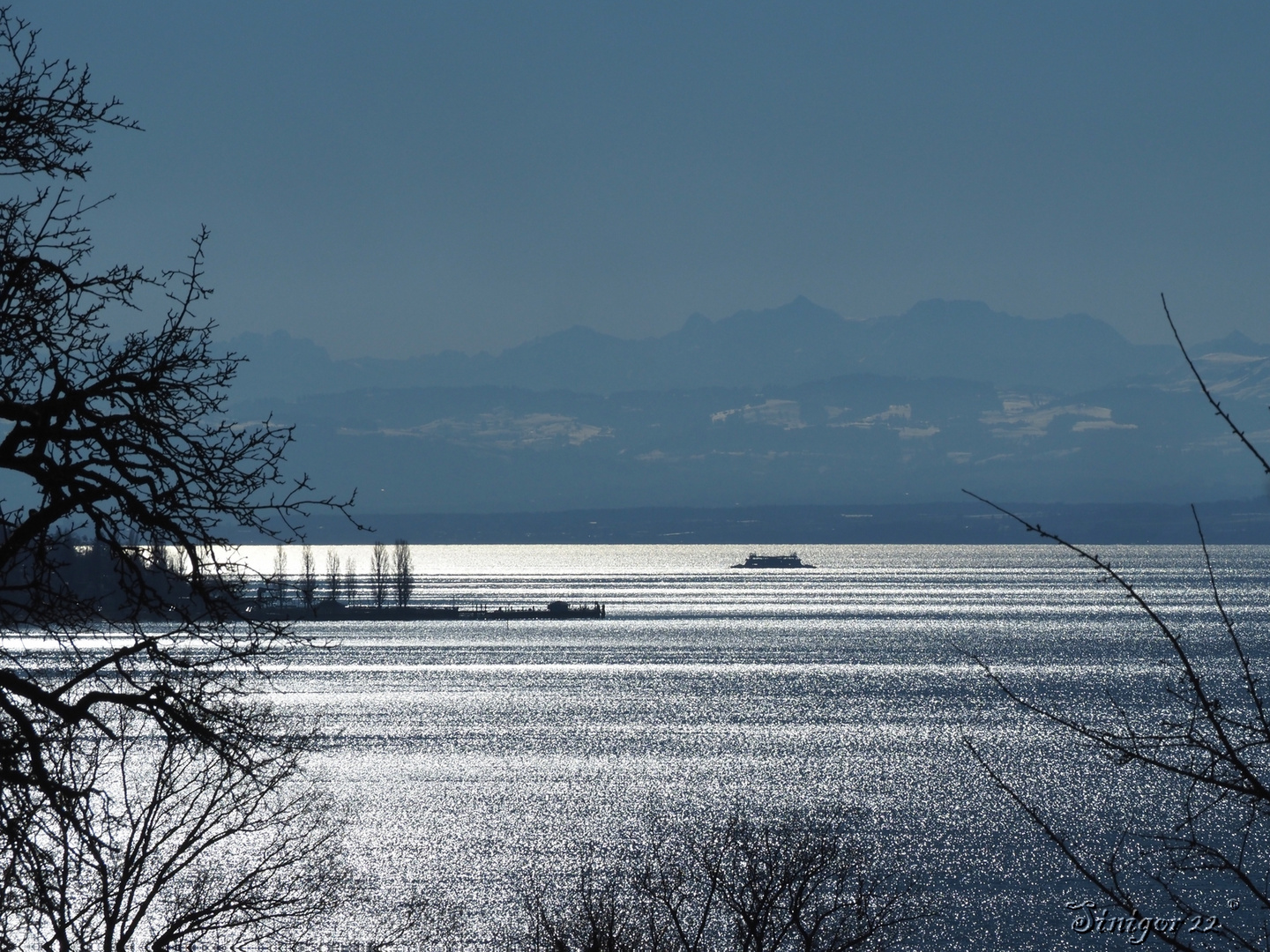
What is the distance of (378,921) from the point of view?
40188 mm

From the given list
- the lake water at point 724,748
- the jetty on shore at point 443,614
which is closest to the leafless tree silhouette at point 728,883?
the lake water at point 724,748

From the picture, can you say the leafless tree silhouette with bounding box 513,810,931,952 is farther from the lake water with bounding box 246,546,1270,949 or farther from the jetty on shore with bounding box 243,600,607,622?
the jetty on shore with bounding box 243,600,607,622

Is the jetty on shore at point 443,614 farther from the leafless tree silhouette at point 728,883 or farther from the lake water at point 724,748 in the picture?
the leafless tree silhouette at point 728,883

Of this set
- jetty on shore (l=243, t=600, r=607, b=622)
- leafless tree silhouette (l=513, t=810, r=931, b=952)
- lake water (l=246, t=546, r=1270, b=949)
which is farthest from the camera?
jetty on shore (l=243, t=600, r=607, b=622)

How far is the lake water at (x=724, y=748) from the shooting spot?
46.3 metres

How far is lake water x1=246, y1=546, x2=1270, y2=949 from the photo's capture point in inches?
1825

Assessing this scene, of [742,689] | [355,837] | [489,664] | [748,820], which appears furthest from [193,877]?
[489,664]

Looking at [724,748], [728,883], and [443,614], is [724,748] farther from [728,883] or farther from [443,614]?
[443,614]

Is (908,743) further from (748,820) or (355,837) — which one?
(355,837)

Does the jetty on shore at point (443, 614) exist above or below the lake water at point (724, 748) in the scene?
above

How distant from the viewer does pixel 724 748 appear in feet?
233

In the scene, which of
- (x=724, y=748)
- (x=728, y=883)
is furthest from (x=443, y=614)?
(x=728, y=883)

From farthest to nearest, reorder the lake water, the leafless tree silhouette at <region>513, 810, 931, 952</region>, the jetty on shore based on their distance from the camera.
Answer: the jetty on shore
the lake water
the leafless tree silhouette at <region>513, 810, 931, 952</region>

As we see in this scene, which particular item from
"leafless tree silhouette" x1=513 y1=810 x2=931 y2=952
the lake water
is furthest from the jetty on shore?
"leafless tree silhouette" x1=513 y1=810 x2=931 y2=952
